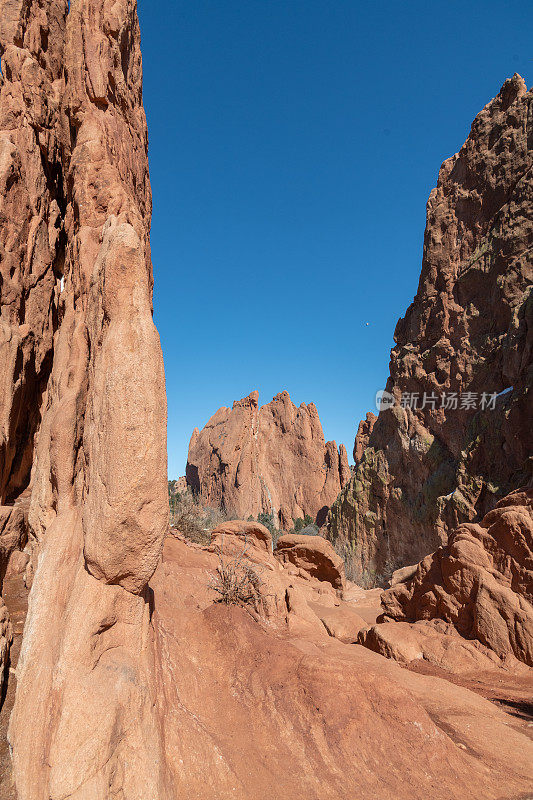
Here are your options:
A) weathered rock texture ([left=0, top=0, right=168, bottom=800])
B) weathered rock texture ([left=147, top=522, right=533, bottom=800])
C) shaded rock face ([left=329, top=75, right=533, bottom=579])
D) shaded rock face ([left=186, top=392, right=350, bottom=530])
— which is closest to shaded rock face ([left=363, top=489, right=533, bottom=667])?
weathered rock texture ([left=147, top=522, right=533, bottom=800])

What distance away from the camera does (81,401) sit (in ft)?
12.5

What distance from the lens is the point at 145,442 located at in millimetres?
3000

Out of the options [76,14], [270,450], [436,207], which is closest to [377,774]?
[76,14]

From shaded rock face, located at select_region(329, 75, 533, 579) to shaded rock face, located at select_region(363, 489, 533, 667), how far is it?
10056 millimetres

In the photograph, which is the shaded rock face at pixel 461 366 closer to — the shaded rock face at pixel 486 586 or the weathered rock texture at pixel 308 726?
the shaded rock face at pixel 486 586

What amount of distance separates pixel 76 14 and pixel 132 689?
7212 millimetres

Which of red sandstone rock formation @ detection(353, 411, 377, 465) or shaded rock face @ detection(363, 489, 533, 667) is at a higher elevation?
red sandstone rock formation @ detection(353, 411, 377, 465)

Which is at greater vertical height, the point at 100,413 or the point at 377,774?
the point at 100,413

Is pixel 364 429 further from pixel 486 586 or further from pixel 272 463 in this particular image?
pixel 486 586

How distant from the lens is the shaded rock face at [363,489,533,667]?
6.40 metres

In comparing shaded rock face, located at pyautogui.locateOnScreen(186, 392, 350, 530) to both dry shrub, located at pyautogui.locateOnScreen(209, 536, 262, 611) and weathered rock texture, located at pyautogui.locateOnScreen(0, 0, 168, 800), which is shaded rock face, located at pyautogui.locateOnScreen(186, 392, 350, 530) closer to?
dry shrub, located at pyautogui.locateOnScreen(209, 536, 262, 611)

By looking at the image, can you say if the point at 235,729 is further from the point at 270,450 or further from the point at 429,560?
the point at 270,450

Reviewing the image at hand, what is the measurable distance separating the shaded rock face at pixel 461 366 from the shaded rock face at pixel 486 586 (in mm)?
10056

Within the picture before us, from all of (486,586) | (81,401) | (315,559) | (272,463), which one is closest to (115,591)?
(81,401)
